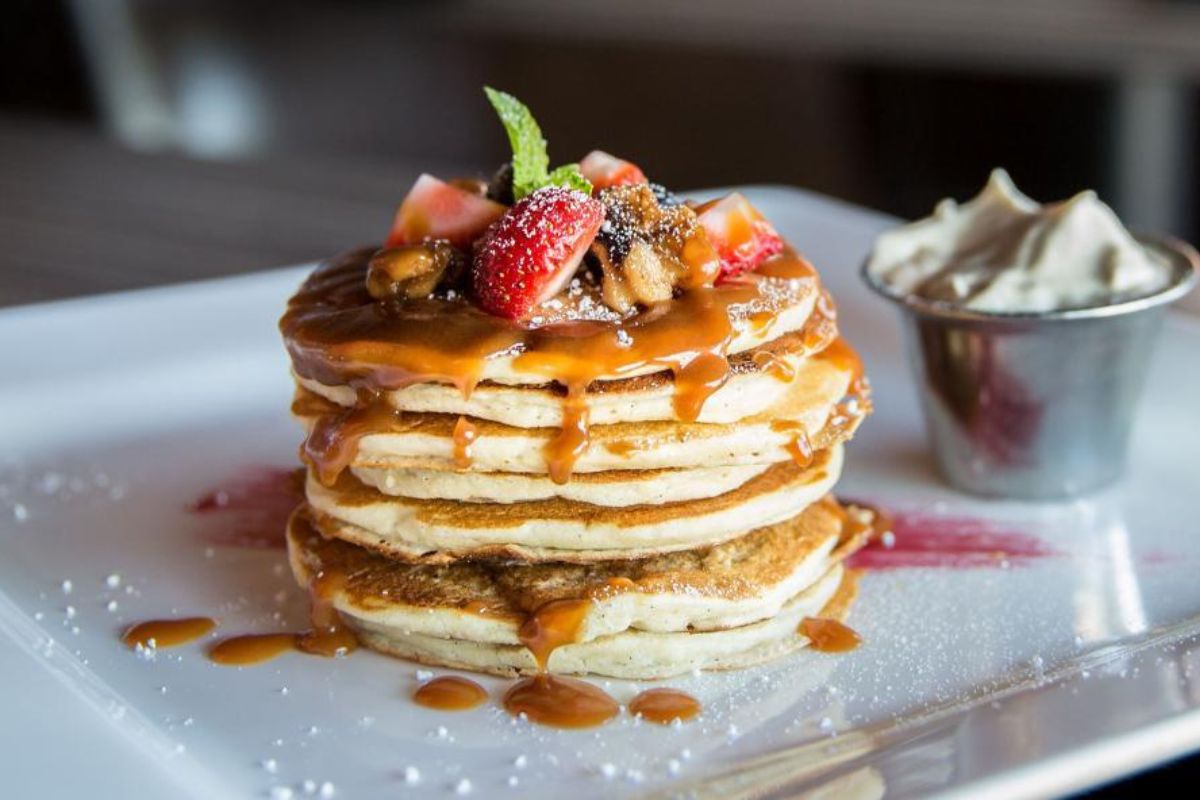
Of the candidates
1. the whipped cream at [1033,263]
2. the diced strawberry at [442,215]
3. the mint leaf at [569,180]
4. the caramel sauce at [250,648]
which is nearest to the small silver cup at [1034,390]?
the whipped cream at [1033,263]

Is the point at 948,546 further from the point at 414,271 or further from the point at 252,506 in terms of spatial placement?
the point at 252,506

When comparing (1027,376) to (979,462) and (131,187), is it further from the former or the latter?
(131,187)

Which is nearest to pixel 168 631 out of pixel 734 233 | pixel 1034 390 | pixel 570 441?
pixel 570 441

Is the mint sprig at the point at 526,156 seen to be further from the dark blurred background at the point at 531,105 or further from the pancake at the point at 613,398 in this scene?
the dark blurred background at the point at 531,105

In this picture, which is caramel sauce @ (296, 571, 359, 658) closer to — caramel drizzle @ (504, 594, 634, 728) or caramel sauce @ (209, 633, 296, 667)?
caramel sauce @ (209, 633, 296, 667)

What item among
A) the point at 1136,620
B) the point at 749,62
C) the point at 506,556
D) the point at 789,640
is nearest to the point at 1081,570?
the point at 1136,620

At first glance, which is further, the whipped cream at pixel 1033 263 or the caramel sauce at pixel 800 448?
the whipped cream at pixel 1033 263
